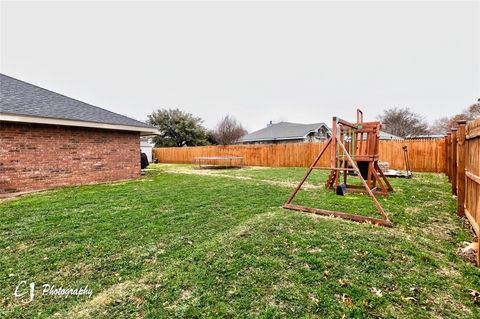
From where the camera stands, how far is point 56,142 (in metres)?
7.43

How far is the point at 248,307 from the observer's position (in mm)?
1778

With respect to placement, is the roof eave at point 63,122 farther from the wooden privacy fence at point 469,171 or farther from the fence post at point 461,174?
the fence post at point 461,174

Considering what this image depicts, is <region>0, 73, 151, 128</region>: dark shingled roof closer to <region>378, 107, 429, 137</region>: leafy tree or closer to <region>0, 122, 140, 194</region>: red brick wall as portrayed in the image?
<region>0, 122, 140, 194</region>: red brick wall

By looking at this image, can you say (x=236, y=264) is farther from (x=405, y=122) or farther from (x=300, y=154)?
(x=405, y=122)

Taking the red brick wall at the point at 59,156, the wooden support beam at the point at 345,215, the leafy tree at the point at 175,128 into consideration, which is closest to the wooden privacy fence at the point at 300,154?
the leafy tree at the point at 175,128

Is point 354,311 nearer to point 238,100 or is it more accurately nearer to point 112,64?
point 112,64

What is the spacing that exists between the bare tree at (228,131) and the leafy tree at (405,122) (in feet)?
75.0

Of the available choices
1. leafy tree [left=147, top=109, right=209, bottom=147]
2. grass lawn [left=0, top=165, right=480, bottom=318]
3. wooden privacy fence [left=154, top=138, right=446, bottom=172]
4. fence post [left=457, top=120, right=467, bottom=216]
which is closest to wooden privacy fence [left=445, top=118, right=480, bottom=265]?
fence post [left=457, top=120, right=467, bottom=216]

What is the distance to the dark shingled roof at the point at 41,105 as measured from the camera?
22.4 ft

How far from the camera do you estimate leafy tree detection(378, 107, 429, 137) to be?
105ft

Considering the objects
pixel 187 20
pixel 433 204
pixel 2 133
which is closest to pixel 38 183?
pixel 2 133

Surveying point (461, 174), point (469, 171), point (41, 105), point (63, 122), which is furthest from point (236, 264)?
point (41, 105)

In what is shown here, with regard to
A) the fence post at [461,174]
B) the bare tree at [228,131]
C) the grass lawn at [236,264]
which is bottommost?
the grass lawn at [236,264]

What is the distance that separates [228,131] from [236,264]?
107 feet
